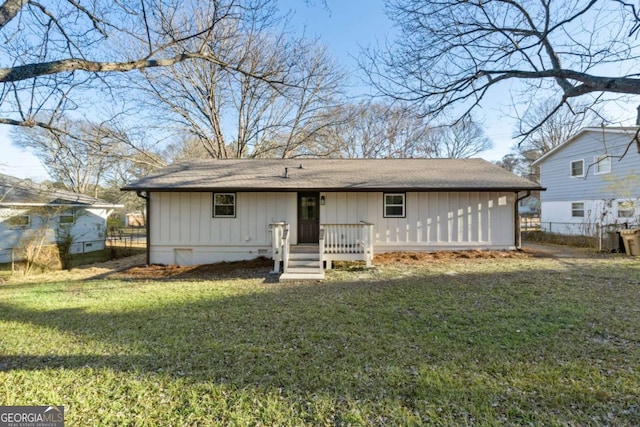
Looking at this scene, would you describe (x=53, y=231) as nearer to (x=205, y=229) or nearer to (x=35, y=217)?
(x=35, y=217)

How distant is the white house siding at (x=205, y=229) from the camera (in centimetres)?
1027

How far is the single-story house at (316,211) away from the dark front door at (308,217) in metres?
0.04

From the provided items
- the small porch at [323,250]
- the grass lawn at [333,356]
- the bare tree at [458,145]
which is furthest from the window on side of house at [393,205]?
the bare tree at [458,145]

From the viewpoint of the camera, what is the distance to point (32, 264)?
31.6 feet

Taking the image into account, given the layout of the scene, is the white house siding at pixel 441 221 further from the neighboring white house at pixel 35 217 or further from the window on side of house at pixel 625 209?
the neighboring white house at pixel 35 217

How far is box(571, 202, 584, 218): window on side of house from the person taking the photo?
16.1 metres

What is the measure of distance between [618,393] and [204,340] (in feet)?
14.8

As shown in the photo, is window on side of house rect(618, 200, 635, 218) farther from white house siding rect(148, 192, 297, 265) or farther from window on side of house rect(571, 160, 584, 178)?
white house siding rect(148, 192, 297, 265)

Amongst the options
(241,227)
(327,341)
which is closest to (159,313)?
(327,341)

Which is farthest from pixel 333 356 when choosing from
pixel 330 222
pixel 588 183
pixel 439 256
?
pixel 588 183

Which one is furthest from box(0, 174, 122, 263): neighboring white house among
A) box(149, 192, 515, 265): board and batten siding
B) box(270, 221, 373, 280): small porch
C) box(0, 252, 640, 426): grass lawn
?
box(270, 221, 373, 280): small porch

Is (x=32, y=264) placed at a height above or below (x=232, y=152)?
below

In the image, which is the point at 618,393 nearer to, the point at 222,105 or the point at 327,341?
the point at 327,341

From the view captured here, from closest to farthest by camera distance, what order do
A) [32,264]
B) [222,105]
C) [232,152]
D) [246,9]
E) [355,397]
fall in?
[355,397], [246,9], [32,264], [222,105], [232,152]
